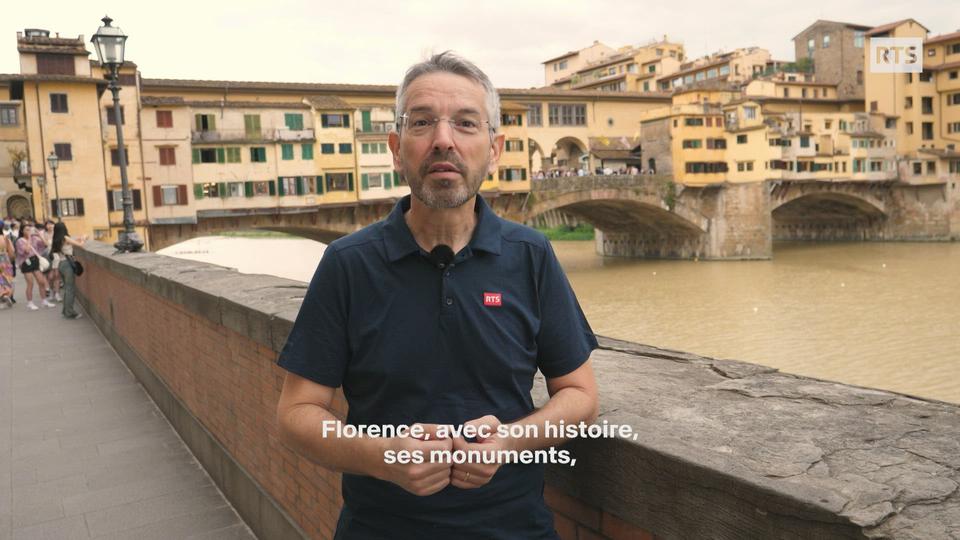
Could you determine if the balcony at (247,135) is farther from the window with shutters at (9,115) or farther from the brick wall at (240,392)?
the brick wall at (240,392)

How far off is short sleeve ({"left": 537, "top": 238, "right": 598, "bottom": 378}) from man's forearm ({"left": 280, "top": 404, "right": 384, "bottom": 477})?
0.47m

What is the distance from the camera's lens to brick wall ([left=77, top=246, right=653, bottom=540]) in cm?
286

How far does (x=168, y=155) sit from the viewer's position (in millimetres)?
32500

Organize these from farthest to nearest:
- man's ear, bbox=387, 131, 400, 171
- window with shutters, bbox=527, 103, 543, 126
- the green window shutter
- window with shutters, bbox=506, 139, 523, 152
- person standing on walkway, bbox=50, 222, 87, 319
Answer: window with shutters, bbox=527, 103, 543, 126 → window with shutters, bbox=506, 139, 523, 152 → the green window shutter → person standing on walkway, bbox=50, 222, 87, 319 → man's ear, bbox=387, 131, 400, 171

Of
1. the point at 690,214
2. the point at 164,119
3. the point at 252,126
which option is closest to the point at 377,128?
the point at 252,126

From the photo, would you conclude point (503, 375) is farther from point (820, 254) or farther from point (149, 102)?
point (820, 254)

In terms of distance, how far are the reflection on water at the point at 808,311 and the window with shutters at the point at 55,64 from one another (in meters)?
22.5

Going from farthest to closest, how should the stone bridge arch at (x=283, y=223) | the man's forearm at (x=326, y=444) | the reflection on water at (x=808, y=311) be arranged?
the stone bridge arch at (x=283, y=223) → the reflection on water at (x=808, y=311) → the man's forearm at (x=326, y=444)

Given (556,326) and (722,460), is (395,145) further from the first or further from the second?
(722,460)

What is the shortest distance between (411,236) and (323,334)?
1.01ft

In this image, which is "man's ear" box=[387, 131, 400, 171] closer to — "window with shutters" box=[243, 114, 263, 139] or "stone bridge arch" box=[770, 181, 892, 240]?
"window with shutters" box=[243, 114, 263, 139]

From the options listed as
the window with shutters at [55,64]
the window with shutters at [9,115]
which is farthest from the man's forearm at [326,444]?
the window with shutters at [9,115]

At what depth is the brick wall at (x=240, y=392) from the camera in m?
2.86

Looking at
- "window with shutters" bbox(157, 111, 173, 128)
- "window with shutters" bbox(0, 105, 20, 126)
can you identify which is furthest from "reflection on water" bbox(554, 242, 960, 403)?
"window with shutters" bbox(0, 105, 20, 126)
